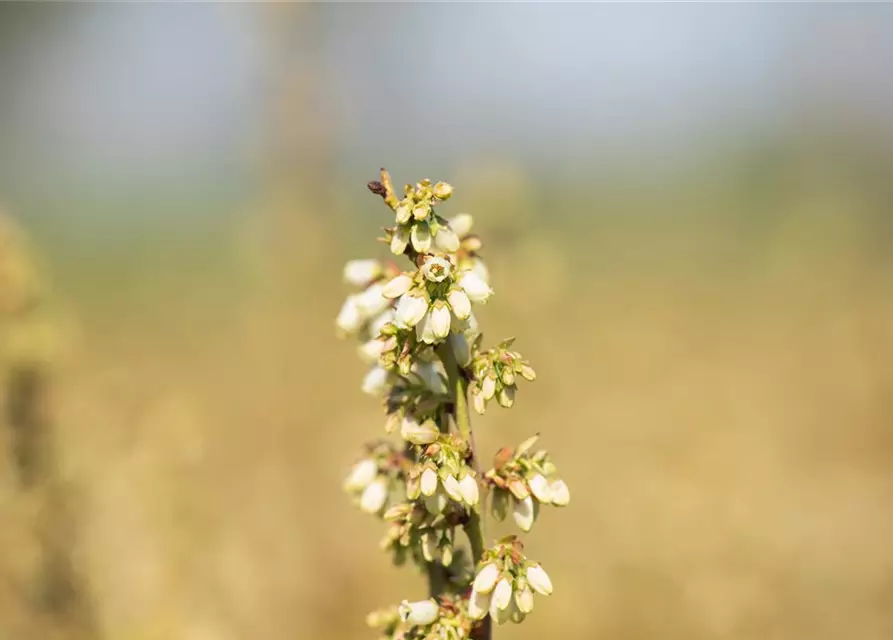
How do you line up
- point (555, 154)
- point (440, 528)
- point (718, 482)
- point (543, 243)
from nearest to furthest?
point (440, 528) → point (543, 243) → point (718, 482) → point (555, 154)

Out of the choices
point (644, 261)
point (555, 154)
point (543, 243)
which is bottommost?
point (543, 243)

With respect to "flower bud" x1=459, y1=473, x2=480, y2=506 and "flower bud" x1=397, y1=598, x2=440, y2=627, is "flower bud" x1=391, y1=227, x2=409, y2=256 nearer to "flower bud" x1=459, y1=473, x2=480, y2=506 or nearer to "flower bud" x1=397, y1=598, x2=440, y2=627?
"flower bud" x1=459, y1=473, x2=480, y2=506

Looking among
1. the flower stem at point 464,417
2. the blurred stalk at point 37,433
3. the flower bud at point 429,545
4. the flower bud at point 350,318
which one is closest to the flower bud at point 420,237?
the flower stem at point 464,417

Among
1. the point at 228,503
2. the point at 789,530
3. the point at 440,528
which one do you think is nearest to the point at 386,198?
the point at 440,528

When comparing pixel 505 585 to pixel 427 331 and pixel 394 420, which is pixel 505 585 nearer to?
pixel 394 420

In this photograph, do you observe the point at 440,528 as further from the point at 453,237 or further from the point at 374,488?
the point at 453,237

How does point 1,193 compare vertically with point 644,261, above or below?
above

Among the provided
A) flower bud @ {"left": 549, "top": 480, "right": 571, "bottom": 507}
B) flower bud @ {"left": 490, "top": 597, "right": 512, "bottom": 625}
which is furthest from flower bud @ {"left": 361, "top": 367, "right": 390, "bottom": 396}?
flower bud @ {"left": 490, "top": 597, "right": 512, "bottom": 625}
